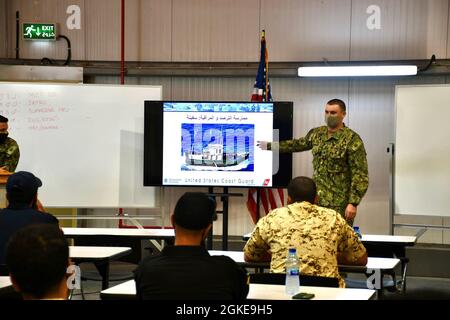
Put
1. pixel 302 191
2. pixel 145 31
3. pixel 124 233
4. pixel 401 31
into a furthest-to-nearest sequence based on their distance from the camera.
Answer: pixel 145 31 < pixel 401 31 < pixel 124 233 < pixel 302 191

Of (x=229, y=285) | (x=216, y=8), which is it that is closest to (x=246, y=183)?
(x=216, y=8)

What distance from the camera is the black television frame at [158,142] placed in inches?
306

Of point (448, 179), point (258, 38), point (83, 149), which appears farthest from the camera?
point (258, 38)

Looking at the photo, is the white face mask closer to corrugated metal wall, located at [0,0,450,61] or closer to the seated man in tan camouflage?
the seated man in tan camouflage

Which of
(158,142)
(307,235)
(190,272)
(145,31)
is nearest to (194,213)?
(190,272)

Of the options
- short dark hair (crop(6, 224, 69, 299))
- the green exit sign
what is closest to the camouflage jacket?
short dark hair (crop(6, 224, 69, 299))

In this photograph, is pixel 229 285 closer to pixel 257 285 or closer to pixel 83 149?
pixel 257 285

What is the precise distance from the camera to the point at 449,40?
8.46 m

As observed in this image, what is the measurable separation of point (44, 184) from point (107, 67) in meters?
1.82

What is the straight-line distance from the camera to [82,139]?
26.8 feet

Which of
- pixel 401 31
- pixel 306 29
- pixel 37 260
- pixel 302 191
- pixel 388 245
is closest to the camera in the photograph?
pixel 37 260

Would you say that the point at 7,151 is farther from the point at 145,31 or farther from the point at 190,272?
the point at 190,272

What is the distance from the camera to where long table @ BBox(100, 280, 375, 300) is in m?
3.38

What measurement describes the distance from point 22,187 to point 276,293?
66.7 inches
